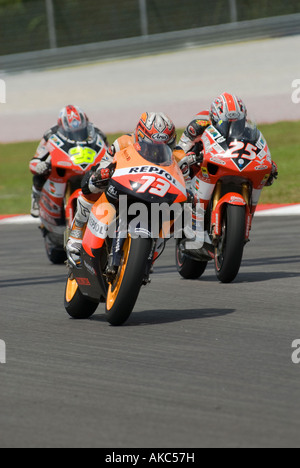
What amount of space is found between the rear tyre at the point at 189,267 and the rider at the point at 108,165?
2063 millimetres

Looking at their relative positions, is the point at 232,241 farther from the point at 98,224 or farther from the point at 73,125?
the point at 73,125

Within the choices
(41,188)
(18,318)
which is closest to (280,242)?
Answer: (41,188)

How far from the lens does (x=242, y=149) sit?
8.20 m

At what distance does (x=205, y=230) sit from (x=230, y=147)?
0.79 metres

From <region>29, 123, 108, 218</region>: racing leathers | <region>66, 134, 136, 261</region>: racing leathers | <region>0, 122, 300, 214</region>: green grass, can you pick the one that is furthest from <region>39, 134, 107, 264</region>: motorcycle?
<region>0, 122, 300, 214</region>: green grass

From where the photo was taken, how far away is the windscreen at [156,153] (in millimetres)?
6320

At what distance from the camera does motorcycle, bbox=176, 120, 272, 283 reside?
8023mm

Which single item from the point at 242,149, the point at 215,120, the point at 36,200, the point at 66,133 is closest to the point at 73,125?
the point at 66,133

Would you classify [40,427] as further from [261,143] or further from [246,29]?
[246,29]

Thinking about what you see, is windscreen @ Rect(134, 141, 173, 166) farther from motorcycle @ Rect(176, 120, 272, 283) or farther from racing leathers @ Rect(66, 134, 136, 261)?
motorcycle @ Rect(176, 120, 272, 283)

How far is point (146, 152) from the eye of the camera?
6359 mm

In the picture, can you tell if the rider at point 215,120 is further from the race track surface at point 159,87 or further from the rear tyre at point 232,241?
the race track surface at point 159,87

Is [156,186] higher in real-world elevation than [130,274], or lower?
higher

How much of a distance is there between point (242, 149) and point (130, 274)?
2502 mm
